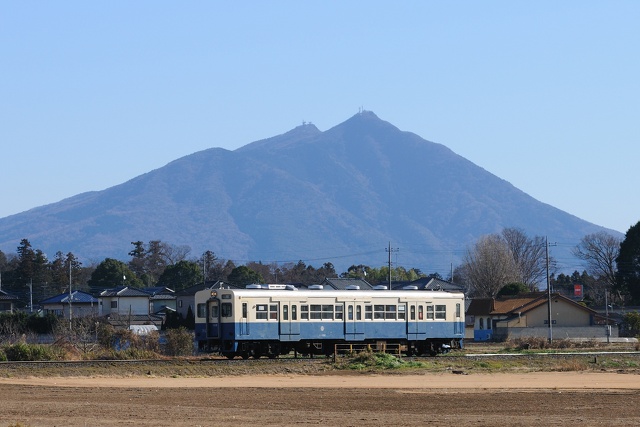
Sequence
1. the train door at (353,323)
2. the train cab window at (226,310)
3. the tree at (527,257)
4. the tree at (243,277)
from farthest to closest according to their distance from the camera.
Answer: the tree at (527,257) → the tree at (243,277) → the train door at (353,323) → the train cab window at (226,310)

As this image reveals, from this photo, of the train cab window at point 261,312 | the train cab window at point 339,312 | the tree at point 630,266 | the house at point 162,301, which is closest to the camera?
the train cab window at point 261,312

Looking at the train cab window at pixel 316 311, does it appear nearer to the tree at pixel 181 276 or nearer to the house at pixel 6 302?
the house at pixel 6 302

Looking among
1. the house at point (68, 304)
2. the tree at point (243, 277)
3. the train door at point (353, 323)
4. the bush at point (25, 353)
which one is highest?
the tree at point (243, 277)

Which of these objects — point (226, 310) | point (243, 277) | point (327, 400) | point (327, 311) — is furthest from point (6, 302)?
point (327, 400)

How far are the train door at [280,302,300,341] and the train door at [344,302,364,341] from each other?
7.46 ft

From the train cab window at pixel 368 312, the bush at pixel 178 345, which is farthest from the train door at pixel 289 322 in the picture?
the bush at pixel 178 345

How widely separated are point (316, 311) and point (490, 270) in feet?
271

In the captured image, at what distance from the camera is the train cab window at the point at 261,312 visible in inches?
1763

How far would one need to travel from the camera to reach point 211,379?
127 ft

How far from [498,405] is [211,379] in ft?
42.0

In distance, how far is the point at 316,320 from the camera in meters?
46.1

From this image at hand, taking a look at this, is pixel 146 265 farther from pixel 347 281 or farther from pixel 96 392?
pixel 96 392

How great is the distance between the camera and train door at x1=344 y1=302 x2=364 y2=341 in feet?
153

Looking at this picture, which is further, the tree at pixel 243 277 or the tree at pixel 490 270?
the tree at pixel 490 270
